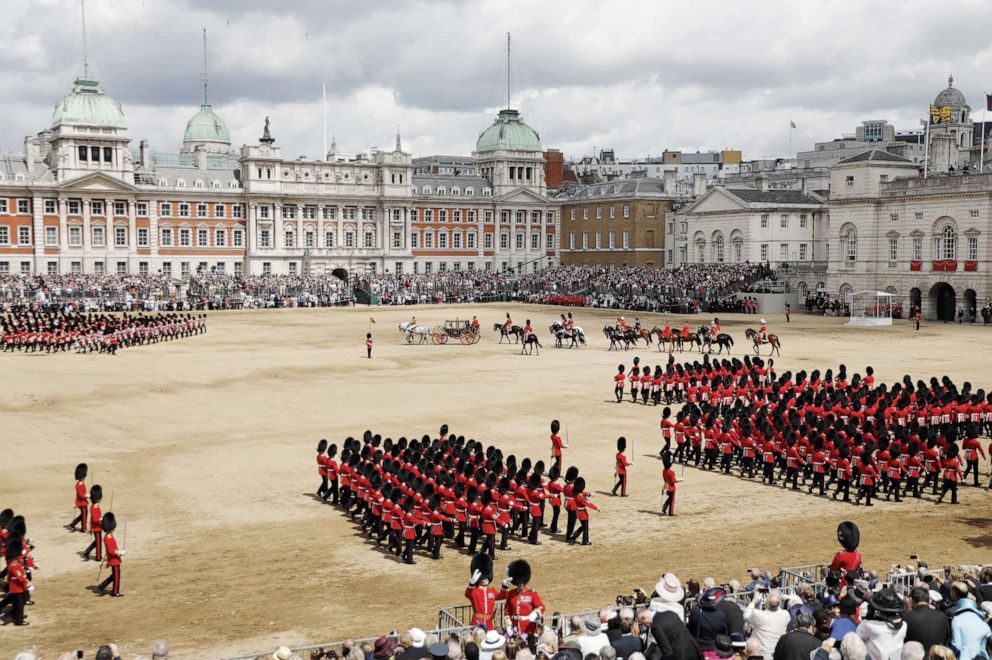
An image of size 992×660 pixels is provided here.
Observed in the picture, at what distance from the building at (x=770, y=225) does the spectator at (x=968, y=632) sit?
2881 inches

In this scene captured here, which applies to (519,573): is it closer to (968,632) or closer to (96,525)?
(968,632)

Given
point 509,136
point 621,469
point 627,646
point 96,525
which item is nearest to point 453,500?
point 621,469

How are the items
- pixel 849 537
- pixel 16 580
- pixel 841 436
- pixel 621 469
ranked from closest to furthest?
1. pixel 849 537
2. pixel 16 580
3. pixel 621 469
4. pixel 841 436

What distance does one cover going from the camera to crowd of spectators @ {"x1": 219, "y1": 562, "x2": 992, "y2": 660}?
356 inches

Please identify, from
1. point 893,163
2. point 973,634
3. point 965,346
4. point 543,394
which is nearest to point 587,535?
point 973,634

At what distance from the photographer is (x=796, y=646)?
8.84m

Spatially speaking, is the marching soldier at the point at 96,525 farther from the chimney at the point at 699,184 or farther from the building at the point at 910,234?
the chimney at the point at 699,184

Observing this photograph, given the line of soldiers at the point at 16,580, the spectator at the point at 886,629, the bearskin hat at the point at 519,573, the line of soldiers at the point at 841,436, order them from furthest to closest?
the line of soldiers at the point at 841,436, the line of soldiers at the point at 16,580, the bearskin hat at the point at 519,573, the spectator at the point at 886,629

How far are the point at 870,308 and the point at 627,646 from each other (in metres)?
62.5

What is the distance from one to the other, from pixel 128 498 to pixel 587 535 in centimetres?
1000

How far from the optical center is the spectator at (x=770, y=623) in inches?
391

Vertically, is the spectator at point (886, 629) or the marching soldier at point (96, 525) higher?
the spectator at point (886, 629)

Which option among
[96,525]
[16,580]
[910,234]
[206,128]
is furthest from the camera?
A: [206,128]

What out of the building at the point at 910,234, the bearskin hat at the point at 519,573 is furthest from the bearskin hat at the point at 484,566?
the building at the point at 910,234
